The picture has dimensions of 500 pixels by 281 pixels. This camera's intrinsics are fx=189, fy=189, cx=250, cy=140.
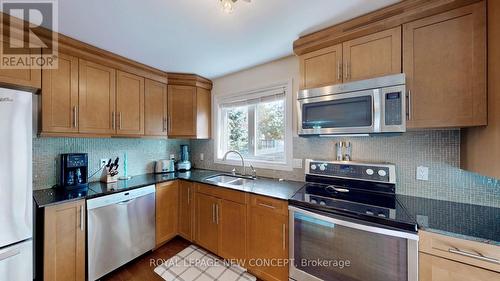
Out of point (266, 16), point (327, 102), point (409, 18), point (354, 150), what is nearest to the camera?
point (409, 18)

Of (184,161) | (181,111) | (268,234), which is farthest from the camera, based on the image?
(184,161)

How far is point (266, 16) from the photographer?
1.49m

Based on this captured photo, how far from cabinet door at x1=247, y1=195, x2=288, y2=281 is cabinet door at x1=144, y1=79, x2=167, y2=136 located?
1.68 m

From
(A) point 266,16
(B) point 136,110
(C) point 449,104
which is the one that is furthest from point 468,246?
(B) point 136,110

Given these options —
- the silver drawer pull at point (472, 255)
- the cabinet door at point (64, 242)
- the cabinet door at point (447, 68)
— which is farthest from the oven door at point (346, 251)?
the cabinet door at point (64, 242)

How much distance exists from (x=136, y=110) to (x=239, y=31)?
5.31ft

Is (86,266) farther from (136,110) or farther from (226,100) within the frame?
(226,100)

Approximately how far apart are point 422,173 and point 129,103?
3083mm

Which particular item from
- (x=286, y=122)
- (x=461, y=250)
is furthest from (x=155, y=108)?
(x=461, y=250)

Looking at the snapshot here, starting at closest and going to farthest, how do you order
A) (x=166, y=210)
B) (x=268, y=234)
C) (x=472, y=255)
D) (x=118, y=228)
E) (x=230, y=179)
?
(x=472, y=255)
(x=268, y=234)
(x=118, y=228)
(x=166, y=210)
(x=230, y=179)

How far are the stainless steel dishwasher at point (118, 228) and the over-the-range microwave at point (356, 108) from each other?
1.92 metres

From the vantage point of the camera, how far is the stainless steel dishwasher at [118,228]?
175 cm

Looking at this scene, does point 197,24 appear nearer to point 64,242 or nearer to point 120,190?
point 120,190

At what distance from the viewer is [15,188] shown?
1.34m
